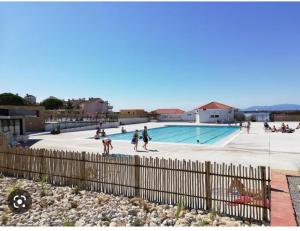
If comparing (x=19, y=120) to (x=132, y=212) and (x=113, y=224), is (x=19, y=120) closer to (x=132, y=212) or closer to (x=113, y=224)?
(x=132, y=212)

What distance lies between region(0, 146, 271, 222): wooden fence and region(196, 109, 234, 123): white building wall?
44254 mm

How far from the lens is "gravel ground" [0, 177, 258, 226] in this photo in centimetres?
788

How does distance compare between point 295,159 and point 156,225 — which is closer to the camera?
point 156,225

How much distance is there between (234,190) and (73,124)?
3516 centimetres

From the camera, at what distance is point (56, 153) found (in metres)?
11.6

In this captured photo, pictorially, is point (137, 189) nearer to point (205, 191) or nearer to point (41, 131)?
point (205, 191)

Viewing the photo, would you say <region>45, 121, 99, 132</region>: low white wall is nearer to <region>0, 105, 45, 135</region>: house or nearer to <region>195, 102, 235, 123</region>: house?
<region>0, 105, 45, 135</region>: house

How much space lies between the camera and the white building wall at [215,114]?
53312 mm

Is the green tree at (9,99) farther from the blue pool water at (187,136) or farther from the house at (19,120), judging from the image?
the blue pool water at (187,136)

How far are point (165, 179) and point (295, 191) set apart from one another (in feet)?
14.9

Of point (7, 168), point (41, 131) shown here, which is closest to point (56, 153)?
point (7, 168)

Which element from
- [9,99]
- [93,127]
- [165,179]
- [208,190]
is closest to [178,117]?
[93,127]

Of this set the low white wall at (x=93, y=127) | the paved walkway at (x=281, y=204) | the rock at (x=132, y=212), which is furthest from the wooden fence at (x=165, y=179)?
the low white wall at (x=93, y=127)

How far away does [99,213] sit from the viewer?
8602 millimetres
